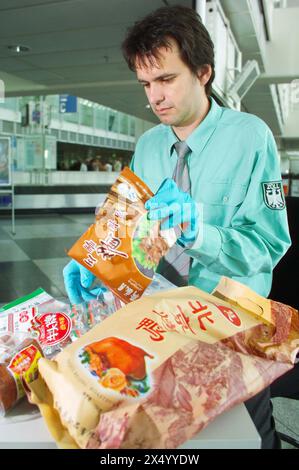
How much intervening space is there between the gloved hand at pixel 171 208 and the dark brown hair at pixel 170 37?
0.40 metres

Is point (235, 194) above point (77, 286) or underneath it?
above

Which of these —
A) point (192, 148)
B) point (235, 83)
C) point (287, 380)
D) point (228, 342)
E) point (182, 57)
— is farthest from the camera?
point (235, 83)

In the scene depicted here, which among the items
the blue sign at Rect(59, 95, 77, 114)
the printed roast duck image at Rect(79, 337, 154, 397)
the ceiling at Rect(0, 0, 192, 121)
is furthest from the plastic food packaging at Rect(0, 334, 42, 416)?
the blue sign at Rect(59, 95, 77, 114)

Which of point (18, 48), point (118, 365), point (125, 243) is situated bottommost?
point (118, 365)

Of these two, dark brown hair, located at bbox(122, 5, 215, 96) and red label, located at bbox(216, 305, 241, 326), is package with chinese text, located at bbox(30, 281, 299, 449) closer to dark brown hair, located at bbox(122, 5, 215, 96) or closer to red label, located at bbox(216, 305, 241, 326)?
red label, located at bbox(216, 305, 241, 326)

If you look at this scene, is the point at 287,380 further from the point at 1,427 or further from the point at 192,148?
the point at 1,427

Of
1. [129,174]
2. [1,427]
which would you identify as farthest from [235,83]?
[1,427]

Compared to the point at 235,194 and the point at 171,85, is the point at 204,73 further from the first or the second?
the point at 235,194

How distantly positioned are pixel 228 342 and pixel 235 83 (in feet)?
17.1

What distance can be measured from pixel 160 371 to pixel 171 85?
70 centimetres

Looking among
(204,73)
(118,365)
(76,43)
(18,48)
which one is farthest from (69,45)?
(118,365)

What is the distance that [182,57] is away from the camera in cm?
102

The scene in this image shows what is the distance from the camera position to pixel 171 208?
2.44ft

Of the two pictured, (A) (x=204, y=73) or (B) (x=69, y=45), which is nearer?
(A) (x=204, y=73)
